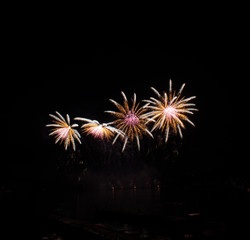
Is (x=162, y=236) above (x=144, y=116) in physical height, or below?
below

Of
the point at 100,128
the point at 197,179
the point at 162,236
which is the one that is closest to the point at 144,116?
the point at 100,128

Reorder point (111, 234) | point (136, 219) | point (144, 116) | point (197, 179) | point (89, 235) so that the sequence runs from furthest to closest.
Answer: point (197, 179)
point (144, 116)
point (136, 219)
point (89, 235)
point (111, 234)

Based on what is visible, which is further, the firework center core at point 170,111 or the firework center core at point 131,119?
the firework center core at point 131,119

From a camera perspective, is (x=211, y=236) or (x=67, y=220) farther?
Answer: (x=67, y=220)

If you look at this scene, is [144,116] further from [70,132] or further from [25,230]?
[25,230]

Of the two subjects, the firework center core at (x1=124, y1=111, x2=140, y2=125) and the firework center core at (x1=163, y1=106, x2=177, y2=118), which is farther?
the firework center core at (x1=124, y1=111, x2=140, y2=125)

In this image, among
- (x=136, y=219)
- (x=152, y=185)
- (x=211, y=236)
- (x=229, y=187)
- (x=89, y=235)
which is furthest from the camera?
(x=152, y=185)

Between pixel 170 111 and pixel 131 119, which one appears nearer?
pixel 170 111
